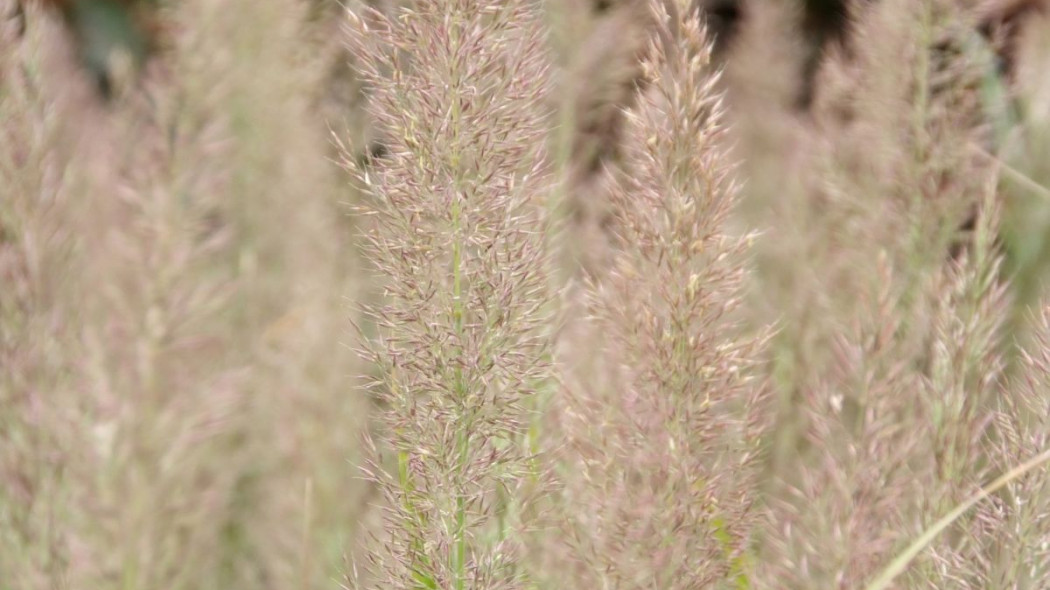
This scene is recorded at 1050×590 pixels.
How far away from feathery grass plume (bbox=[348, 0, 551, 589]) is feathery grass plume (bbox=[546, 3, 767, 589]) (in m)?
0.09

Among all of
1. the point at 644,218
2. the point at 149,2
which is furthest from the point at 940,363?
the point at 149,2

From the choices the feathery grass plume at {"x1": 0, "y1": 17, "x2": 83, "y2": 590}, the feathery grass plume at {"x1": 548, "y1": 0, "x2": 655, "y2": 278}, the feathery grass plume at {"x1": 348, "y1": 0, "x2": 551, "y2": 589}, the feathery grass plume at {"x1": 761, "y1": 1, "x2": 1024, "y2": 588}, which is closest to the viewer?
the feathery grass plume at {"x1": 348, "y1": 0, "x2": 551, "y2": 589}

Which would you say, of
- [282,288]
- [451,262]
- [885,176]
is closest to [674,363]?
[451,262]

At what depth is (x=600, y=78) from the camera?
182 cm

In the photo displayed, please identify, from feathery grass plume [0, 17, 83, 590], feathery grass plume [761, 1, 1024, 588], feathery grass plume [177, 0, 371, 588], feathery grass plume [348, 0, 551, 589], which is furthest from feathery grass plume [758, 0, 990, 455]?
feathery grass plume [0, 17, 83, 590]

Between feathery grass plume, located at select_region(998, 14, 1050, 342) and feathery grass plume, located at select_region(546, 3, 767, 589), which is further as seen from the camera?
feathery grass plume, located at select_region(998, 14, 1050, 342)

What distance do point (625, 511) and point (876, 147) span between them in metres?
0.83

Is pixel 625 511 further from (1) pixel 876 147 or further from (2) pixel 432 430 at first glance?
(1) pixel 876 147

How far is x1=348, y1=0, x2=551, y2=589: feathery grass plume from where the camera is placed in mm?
894

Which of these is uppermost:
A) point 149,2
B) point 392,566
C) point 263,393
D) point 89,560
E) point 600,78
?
point 392,566

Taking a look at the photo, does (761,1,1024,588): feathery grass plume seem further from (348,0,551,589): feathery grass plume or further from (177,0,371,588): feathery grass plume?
(177,0,371,588): feathery grass plume

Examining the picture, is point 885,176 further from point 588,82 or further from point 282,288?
point 282,288

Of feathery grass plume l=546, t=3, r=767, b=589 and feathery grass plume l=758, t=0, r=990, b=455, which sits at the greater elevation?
feathery grass plume l=546, t=3, r=767, b=589

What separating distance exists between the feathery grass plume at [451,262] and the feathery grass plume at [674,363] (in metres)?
0.09
